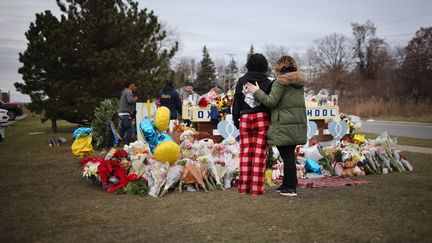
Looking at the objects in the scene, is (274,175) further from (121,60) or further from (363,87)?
(363,87)

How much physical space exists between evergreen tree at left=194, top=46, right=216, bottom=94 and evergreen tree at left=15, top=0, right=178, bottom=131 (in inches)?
2192

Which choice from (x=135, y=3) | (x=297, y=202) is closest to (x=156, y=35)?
(x=135, y=3)

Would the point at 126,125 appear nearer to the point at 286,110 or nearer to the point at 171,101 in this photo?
the point at 171,101

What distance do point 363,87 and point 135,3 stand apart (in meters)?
42.1

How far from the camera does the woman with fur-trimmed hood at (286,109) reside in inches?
212

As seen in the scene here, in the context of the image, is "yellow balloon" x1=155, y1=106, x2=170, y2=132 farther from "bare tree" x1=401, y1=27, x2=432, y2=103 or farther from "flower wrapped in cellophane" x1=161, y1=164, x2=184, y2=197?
"bare tree" x1=401, y1=27, x2=432, y2=103

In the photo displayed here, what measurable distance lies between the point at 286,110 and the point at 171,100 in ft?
19.0

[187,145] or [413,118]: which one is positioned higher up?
[187,145]

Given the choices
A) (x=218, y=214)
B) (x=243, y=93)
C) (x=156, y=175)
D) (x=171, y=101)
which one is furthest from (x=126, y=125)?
(x=218, y=214)

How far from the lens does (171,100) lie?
1084cm

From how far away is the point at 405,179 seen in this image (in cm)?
691

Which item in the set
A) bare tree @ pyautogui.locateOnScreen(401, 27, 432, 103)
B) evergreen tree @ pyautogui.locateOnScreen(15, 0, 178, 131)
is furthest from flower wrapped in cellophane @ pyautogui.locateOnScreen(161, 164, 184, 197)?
bare tree @ pyautogui.locateOnScreen(401, 27, 432, 103)

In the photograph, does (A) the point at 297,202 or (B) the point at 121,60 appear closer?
(A) the point at 297,202

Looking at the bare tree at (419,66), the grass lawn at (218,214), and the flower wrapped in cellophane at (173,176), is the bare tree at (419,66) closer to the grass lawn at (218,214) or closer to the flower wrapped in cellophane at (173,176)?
the grass lawn at (218,214)
